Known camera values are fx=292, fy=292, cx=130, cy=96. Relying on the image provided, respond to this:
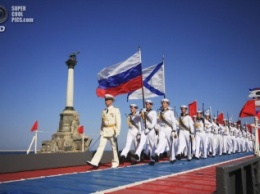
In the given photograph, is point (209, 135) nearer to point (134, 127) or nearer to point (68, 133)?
point (134, 127)

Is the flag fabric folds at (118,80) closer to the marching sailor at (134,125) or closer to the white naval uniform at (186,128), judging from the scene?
the marching sailor at (134,125)

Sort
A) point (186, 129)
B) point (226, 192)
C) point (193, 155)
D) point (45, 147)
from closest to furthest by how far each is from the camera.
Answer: point (226, 192)
point (186, 129)
point (193, 155)
point (45, 147)

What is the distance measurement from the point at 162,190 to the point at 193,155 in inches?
381

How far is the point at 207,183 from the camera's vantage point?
16.6ft

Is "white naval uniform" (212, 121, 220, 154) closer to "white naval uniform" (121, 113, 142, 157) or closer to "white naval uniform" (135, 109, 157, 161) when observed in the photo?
"white naval uniform" (135, 109, 157, 161)

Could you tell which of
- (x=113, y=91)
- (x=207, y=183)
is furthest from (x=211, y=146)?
(x=207, y=183)

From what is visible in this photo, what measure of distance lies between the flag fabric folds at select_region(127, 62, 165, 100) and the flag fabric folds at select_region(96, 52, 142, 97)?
956mm

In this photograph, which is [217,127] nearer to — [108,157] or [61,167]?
[108,157]

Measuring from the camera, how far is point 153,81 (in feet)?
40.9

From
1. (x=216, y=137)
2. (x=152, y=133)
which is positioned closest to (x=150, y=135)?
(x=152, y=133)

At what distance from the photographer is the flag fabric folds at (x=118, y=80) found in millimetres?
10891

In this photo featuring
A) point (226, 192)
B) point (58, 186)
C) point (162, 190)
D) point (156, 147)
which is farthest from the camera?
point (156, 147)

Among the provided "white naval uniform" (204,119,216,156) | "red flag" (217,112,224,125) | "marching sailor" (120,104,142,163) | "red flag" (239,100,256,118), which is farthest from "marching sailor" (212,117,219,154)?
"marching sailor" (120,104,142,163)

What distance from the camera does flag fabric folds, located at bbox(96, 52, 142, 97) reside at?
10.9 meters
